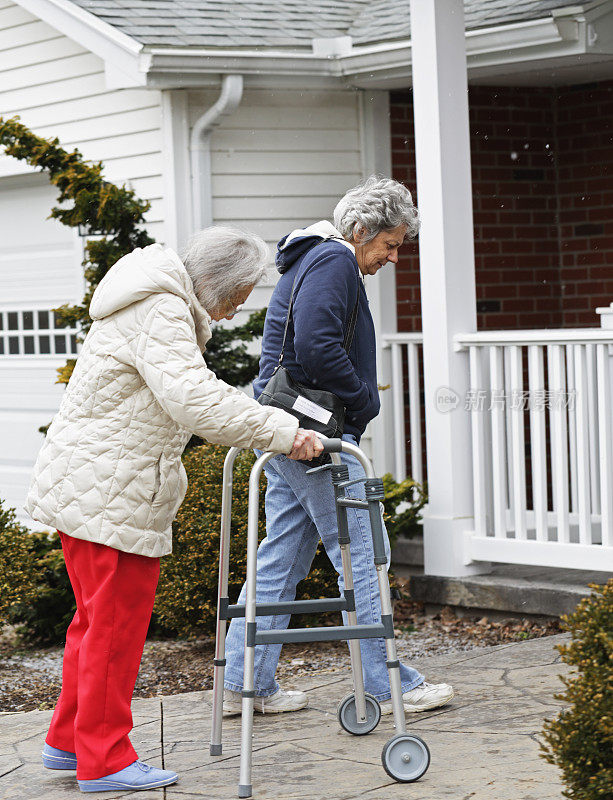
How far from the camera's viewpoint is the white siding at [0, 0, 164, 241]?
25.9 feet

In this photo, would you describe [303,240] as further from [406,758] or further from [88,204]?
[88,204]

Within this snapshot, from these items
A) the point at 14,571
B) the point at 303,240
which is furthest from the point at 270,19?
the point at 303,240

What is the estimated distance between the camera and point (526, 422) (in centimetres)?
840

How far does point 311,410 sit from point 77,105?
492 cm

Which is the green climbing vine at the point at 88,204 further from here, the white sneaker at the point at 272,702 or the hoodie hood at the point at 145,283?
the hoodie hood at the point at 145,283

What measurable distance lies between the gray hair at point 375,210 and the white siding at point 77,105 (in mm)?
3444

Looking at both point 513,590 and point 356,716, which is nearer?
point 356,716

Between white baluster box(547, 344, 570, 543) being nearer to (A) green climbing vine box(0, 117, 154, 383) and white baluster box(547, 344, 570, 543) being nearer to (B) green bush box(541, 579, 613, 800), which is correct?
(A) green climbing vine box(0, 117, 154, 383)

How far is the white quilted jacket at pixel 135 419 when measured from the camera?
3744 millimetres

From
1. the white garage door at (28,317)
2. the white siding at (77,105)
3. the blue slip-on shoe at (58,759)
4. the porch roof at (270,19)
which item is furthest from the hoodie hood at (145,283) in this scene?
the white garage door at (28,317)

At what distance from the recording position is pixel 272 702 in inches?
190

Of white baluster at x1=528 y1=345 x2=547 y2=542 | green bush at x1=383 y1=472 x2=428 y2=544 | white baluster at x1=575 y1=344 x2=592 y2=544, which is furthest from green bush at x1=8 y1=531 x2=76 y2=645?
white baluster at x1=575 y1=344 x2=592 y2=544

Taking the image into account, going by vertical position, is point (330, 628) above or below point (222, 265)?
below

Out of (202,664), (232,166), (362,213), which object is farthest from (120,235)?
(362,213)
